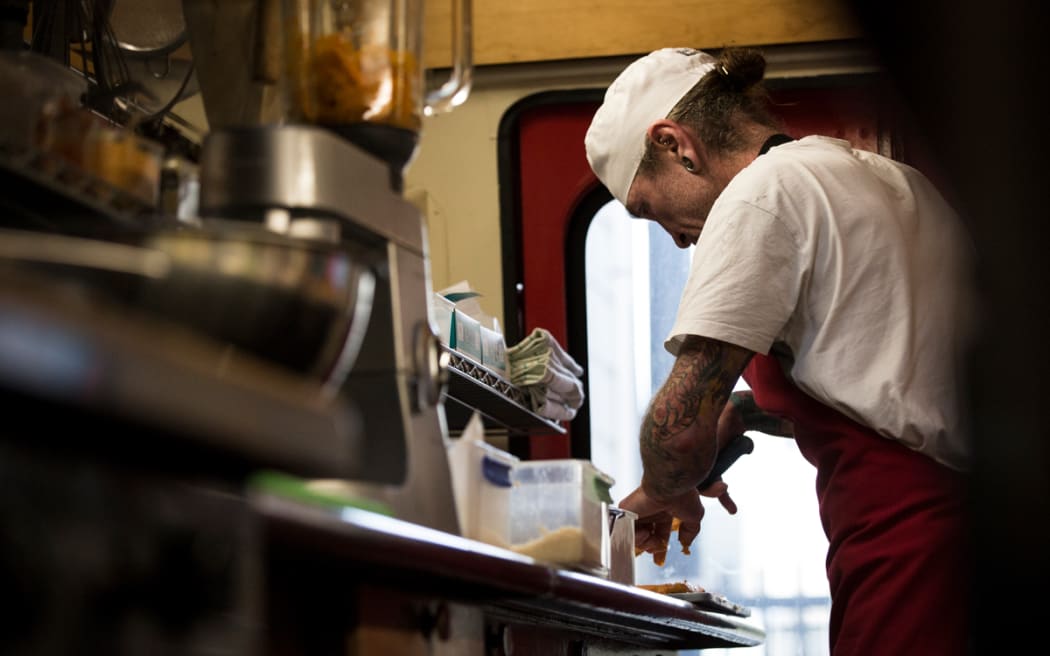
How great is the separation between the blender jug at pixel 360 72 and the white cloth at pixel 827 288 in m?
0.86

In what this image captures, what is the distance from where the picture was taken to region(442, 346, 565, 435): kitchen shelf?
9.19 feet

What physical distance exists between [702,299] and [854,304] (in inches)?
10.3

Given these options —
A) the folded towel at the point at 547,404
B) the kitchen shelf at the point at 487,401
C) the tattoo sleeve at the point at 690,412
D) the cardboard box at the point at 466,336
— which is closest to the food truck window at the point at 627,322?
the kitchen shelf at the point at 487,401

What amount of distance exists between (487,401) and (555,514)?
1.58 meters

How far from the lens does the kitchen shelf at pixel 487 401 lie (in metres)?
2.80

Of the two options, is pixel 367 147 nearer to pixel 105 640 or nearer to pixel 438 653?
pixel 438 653

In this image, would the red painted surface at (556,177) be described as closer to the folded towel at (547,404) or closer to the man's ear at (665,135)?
the folded towel at (547,404)

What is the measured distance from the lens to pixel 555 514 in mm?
1585

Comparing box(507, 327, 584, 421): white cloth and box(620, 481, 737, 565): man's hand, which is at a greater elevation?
box(507, 327, 584, 421): white cloth

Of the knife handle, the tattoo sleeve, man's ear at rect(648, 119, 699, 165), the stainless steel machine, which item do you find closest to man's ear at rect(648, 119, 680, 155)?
man's ear at rect(648, 119, 699, 165)

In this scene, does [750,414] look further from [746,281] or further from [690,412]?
[746,281]

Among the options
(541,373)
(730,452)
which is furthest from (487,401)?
(730,452)

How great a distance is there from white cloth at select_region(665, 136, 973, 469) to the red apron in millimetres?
53

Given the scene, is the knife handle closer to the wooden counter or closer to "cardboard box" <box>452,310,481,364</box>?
"cardboard box" <box>452,310,481,364</box>
